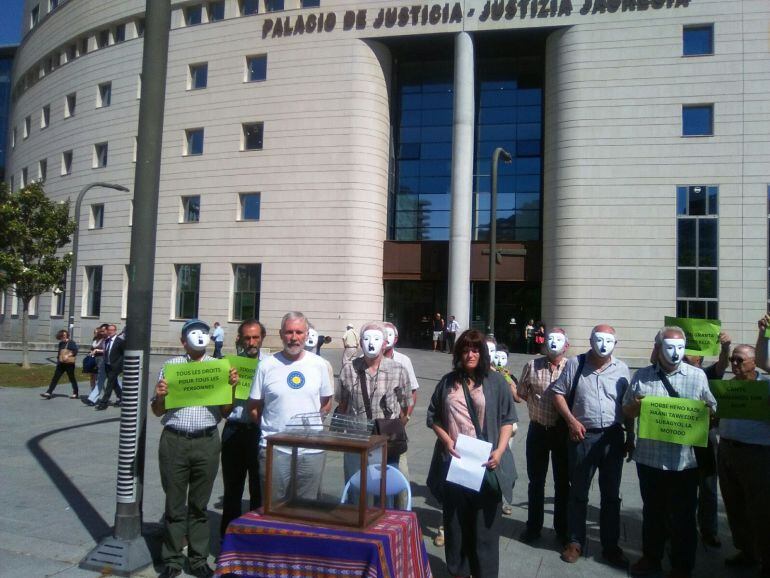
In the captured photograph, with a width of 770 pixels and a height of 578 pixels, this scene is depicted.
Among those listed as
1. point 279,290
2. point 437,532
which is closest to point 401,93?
point 279,290

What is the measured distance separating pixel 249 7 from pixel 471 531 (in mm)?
33081

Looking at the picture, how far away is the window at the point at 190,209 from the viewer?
3297 centimetres

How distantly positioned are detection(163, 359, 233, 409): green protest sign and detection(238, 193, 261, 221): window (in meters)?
27.2

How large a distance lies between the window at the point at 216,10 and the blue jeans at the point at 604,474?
33.3 meters

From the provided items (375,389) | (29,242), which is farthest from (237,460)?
(29,242)

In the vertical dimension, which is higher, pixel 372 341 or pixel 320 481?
pixel 372 341

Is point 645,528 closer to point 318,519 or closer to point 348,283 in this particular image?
point 318,519

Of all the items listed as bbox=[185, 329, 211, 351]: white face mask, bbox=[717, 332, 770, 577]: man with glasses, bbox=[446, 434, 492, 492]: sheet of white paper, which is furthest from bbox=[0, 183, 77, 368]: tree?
bbox=[717, 332, 770, 577]: man with glasses

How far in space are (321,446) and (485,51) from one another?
1250 inches

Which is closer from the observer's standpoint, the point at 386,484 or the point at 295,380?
the point at 386,484

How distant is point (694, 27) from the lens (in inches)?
1065

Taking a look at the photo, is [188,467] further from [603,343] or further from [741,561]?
[741,561]

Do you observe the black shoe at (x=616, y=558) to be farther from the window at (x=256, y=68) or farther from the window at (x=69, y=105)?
the window at (x=69, y=105)

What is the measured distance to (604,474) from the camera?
5453mm
